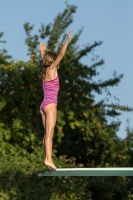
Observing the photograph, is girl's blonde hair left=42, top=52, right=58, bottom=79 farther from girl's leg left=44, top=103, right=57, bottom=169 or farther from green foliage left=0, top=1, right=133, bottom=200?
Answer: green foliage left=0, top=1, right=133, bottom=200

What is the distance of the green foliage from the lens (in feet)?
38.0

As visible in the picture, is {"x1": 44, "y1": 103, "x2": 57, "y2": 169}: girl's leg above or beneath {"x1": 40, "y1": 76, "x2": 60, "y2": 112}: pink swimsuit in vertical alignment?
beneath

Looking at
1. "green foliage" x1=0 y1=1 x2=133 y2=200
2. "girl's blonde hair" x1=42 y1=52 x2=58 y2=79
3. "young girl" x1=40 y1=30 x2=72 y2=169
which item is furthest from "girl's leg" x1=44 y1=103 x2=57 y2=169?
"green foliage" x1=0 y1=1 x2=133 y2=200

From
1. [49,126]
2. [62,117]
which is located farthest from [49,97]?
[62,117]

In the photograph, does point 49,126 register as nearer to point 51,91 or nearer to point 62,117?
point 51,91

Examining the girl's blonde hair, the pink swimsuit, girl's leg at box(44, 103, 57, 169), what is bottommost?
girl's leg at box(44, 103, 57, 169)

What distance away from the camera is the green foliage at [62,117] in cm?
1157

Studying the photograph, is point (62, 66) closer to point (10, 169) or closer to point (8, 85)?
point (8, 85)

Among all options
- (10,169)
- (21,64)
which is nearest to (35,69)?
(21,64)

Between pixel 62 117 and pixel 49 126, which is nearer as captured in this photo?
pixel 49 126

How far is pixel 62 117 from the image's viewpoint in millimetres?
12258

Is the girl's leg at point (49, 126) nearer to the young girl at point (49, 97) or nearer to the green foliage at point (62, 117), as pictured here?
the young girl at point (49, 97)

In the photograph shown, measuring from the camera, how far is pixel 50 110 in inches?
247

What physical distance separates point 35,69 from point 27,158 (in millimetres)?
1632
